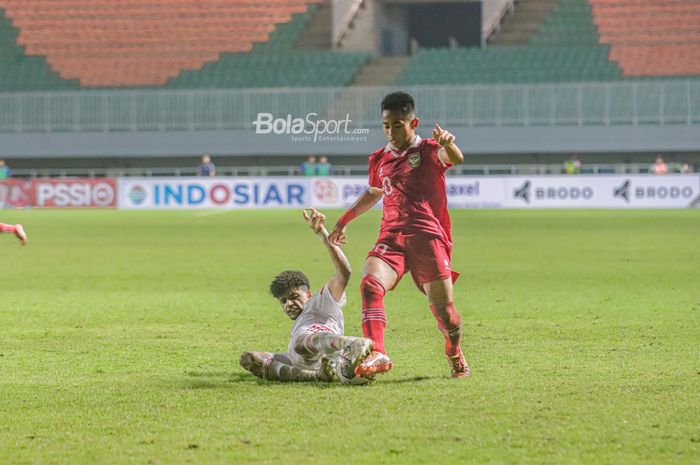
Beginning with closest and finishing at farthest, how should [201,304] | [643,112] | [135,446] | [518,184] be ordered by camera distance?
[135,446] < [201,304] < [518,184] < [643,112]

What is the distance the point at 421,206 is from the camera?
287 inches

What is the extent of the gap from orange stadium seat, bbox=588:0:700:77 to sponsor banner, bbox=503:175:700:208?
23.9 feet

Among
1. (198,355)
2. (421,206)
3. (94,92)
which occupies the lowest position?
(94,92)

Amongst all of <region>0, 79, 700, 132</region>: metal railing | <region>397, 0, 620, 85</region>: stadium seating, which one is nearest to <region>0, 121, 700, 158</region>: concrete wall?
<region>0, 79, 700, 132</region>: metal railing

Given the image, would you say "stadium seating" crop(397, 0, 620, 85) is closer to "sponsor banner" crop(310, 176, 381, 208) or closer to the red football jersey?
"sponsor banner" crop(310, 176, 381, 208)

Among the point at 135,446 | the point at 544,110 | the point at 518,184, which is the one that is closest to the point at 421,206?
the point at 135,446

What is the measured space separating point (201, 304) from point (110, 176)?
30863 mm

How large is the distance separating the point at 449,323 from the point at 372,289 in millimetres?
600

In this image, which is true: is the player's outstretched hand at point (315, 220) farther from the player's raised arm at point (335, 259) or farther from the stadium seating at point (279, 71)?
the stadium seating at point (279, 71)

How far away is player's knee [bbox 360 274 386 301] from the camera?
7082mm

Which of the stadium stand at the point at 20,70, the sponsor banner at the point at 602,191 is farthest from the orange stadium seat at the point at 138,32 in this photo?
the sponsor banner at the point at 602,191

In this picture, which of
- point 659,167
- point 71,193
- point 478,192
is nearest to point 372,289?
point 478,192

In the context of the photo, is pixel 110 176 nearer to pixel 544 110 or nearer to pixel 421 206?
pixel 544 110

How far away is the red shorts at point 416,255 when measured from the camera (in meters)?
7.23
